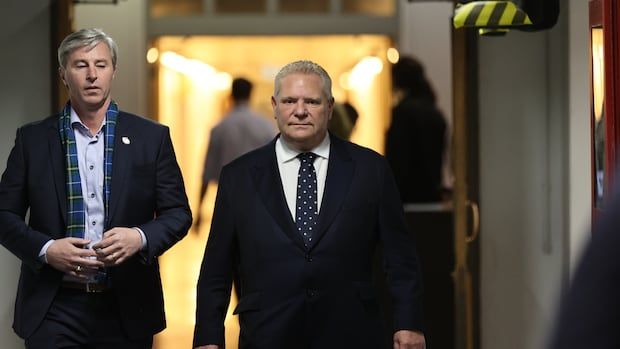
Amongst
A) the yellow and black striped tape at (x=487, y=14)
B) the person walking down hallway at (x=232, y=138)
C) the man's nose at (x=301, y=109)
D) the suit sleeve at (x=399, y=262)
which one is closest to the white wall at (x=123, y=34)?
the person walking down hallway at (x=232, y=138)

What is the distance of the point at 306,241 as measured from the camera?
412 cm

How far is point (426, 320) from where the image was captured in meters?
6.95

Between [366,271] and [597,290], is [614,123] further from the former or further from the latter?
[597,290]

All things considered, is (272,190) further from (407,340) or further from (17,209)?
(17,209)

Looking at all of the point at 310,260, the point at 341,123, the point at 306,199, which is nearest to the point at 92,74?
the point at 306,199

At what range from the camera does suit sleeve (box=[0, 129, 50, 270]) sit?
4125 mm

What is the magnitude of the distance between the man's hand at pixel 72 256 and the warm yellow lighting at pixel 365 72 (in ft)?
40.8

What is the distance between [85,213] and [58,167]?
6.5 inches

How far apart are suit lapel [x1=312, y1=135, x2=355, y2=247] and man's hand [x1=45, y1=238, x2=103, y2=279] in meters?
0.68

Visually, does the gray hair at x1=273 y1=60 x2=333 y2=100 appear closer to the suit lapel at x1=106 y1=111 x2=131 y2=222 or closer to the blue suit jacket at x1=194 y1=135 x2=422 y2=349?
the blue suit jacket at x1=194 y1=135 x2=422 y2=349

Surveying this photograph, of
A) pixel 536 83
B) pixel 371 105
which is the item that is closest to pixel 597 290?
pixel 536 83

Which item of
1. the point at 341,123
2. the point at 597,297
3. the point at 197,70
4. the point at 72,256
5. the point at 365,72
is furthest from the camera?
the point at 197,70

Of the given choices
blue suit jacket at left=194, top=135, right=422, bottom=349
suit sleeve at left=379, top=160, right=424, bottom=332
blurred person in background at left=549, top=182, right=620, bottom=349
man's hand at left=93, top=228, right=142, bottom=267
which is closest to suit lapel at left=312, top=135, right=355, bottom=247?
blue suit jacket at left=194, top=135, right=422, bottom=349

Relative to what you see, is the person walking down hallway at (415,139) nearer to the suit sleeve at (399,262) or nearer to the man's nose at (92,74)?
the suit sleeve at (399,262)
